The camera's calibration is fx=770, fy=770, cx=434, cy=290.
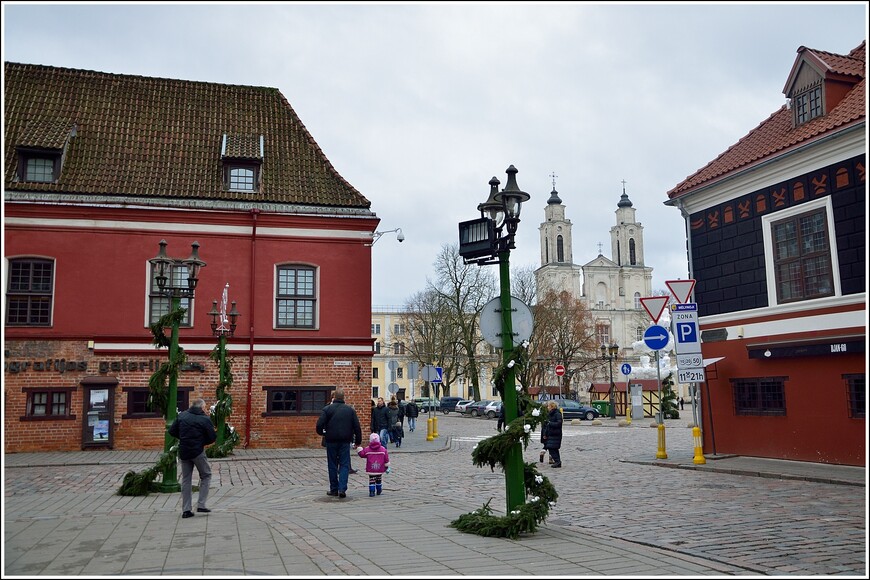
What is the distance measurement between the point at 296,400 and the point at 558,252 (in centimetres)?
9592

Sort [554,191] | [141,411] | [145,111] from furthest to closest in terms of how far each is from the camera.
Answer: [554,191]
[145,111]
[141,411]

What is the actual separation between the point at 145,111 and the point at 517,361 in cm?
2135

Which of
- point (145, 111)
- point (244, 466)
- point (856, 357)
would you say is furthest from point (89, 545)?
point (145, 111)

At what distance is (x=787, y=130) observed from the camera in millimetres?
17859

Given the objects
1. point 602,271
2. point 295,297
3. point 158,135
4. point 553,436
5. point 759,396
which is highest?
point 602,271

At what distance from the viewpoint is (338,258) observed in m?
24.5

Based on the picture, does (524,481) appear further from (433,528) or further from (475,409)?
(475,409)

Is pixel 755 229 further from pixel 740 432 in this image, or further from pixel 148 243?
pixel 148 243

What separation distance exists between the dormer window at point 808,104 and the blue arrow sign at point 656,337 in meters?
5.64

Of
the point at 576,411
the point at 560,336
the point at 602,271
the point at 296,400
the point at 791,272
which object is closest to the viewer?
the point at 791,272

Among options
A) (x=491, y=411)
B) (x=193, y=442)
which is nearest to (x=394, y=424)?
(x=193, y=442)

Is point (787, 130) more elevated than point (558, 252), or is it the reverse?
point (558, 252)

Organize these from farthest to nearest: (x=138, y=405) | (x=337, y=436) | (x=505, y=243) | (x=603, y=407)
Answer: (x=603, y=407), (x=138, y=405), (x=337, y=436), (x=505, y=243)

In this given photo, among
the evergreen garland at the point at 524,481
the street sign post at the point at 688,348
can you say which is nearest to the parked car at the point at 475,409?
the street sign post at the point at 688,348
